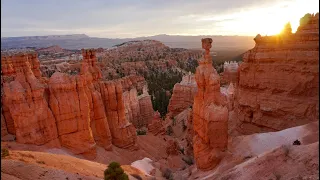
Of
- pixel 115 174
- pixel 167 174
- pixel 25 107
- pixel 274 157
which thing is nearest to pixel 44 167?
pixel 115 174

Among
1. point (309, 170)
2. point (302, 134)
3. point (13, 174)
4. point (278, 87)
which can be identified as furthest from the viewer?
point (278, 87)

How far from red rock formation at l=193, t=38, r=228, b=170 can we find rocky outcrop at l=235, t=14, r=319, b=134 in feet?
13.8

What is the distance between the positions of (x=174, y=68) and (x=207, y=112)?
250 feet

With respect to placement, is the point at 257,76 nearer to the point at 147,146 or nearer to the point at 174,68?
the point at 147,146

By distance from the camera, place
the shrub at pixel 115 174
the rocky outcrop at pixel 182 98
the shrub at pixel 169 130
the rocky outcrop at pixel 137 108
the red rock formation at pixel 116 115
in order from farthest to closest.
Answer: the rocky outcrop at pixel 182 98
the rocky outcrop at pixel 137 108
the shrub at pixel 169 130
the red rock formation at pixel 116 115
the shrub at pixel 115 174

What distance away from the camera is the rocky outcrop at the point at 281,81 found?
18609 millimetres

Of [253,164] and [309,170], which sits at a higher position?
[309,170]

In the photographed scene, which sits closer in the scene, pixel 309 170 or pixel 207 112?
pixel 309 170

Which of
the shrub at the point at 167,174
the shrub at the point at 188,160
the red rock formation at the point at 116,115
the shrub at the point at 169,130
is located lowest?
the shrub at the point at 169,130

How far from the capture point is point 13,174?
12.4 meters

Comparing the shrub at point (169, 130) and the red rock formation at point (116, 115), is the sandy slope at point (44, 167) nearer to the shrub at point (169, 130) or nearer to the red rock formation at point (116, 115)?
the red rock formation at point (116, 115)

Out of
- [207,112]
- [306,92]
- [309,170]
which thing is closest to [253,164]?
[309,170]

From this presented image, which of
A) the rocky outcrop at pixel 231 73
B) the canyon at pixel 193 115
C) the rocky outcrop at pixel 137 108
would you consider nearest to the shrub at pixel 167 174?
the canyon at pixel 193 115

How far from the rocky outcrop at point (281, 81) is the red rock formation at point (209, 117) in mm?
4212
